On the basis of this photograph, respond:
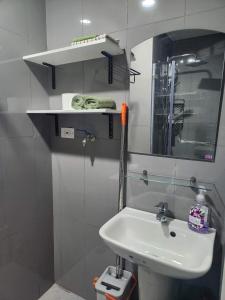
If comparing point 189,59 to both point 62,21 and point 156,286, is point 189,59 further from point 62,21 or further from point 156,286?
point 156,286

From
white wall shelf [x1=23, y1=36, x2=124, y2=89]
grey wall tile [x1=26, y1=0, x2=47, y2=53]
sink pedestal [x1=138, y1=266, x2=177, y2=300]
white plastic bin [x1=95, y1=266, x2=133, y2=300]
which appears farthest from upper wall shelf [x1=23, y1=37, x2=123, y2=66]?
white plastic bin [x1=95, y1=266, x2=133, y2=300]

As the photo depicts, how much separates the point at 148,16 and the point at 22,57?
2.91 feet

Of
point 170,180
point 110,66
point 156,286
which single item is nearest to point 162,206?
point 170,180

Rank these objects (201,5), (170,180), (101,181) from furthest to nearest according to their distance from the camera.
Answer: (101,181)
(170,180)
(201,5)

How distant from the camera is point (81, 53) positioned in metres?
1.27

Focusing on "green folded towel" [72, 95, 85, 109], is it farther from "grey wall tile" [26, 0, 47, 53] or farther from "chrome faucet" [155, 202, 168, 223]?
"chrome faucet" [155, 202, 168, 223]

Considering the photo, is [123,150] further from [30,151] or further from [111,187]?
[30,151]

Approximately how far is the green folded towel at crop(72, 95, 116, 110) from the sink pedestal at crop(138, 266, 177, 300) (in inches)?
38.6

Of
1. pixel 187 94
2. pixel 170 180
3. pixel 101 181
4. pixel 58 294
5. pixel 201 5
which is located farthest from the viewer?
pixel 58 294

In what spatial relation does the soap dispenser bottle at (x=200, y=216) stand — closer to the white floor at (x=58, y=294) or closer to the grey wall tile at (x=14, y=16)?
the white floor at (x=58, y=294)

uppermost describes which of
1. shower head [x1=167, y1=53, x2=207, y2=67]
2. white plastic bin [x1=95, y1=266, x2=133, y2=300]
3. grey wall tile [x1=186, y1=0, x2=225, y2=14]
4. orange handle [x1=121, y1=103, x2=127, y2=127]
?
grey wall tile [x1=186, y1=0, x2=225, y2=14]

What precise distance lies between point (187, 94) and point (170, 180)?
52cm

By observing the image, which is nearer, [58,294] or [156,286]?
[156,286]

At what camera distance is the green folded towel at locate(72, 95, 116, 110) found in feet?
4.00
